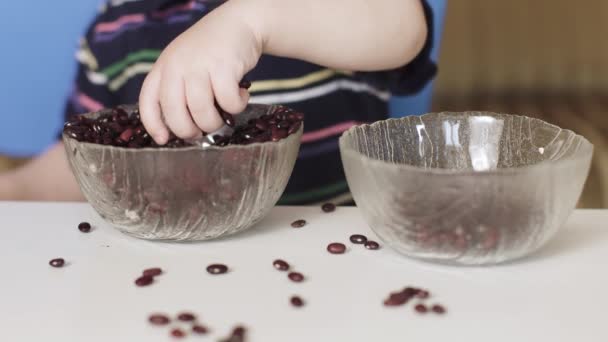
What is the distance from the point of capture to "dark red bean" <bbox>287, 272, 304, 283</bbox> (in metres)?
0.61

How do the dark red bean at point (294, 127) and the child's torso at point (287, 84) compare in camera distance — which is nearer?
the dark red bean at point (294, 127)

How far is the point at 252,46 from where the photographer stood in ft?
2.64

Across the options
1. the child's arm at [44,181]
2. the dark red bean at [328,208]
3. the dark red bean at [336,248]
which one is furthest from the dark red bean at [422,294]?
the child's arm at [44,181]

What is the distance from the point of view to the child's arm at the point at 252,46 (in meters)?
0.74

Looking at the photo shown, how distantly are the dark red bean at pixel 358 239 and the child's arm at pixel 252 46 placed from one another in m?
0.16

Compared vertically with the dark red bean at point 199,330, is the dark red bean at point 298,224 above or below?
below

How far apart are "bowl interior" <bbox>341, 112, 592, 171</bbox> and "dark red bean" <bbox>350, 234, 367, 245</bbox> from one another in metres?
0.08

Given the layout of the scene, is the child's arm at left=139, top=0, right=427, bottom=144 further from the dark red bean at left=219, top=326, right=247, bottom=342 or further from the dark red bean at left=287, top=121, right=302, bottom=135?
the dark red bean at left=219, top=326, right=247, bottom=342

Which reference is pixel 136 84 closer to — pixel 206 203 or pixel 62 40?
pixel 62 40

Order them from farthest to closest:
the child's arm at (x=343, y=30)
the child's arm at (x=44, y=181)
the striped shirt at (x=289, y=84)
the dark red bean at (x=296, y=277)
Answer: the child's arm at (x=44, y=181) < the striped shirt at (x=289, y=84) < the child's arm at (x=343, y=30) < the dark red bean at (x=296, y=277)

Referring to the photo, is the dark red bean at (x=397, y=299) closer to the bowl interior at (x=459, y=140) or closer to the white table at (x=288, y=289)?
the white table at (x=288, y=289)

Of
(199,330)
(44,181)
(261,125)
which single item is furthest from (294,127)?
(44,181)

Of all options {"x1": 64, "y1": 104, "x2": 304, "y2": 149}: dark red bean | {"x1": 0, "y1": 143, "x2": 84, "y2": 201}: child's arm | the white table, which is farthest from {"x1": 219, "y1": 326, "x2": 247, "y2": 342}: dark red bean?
{"x1": 0, "y1": 143, "x2": 84, "y2": 201}: child's arm

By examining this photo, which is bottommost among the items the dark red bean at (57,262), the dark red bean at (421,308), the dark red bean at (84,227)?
the dark red bean at (84,227)
